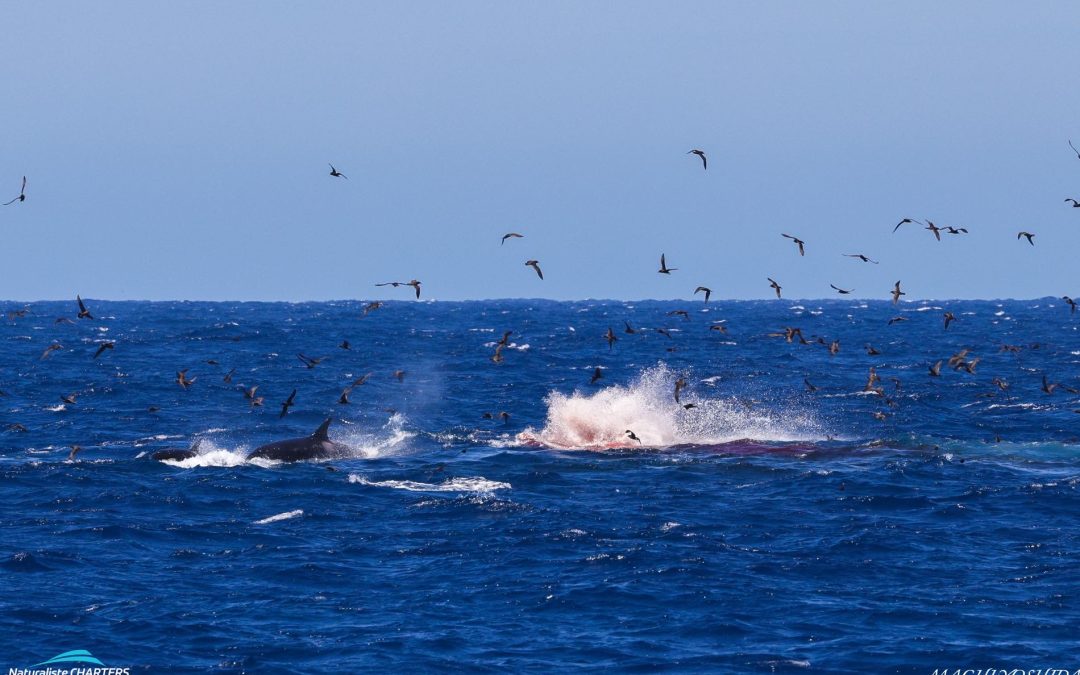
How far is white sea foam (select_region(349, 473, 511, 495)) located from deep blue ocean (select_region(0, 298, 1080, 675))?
0.15 m

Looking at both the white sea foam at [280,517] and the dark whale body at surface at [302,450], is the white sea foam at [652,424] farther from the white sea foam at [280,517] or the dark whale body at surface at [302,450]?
the white sea foam at [280,517]

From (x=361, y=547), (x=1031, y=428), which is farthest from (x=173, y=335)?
(x=361, y=547)

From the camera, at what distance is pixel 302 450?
36.9 metres

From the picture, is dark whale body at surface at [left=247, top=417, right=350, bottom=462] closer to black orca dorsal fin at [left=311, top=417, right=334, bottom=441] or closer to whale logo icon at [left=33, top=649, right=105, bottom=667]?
black orca dorsal fin at [left=311, top=417, right=334, bottom=441]

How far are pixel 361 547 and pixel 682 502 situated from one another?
336 inches

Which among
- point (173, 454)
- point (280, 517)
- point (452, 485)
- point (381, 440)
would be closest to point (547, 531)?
point (280, 517)

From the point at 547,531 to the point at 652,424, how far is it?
60.0ft

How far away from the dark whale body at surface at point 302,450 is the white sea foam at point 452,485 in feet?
11.3

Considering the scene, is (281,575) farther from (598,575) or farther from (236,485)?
(236,485)

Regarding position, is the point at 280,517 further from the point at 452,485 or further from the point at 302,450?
the point at 302,450

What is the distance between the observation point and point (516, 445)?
40.2 metres

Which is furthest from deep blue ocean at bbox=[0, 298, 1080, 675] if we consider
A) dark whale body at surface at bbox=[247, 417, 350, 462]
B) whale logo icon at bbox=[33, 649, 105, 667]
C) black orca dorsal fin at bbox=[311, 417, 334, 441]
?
black orca dorsal fin at bbox=[311, 417, 334, 441]

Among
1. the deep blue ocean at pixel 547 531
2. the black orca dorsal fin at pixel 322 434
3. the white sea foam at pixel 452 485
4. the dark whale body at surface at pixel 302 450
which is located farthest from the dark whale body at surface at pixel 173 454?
the white sea foam at pixel 452 485

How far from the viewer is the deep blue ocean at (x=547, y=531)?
1969 cm
